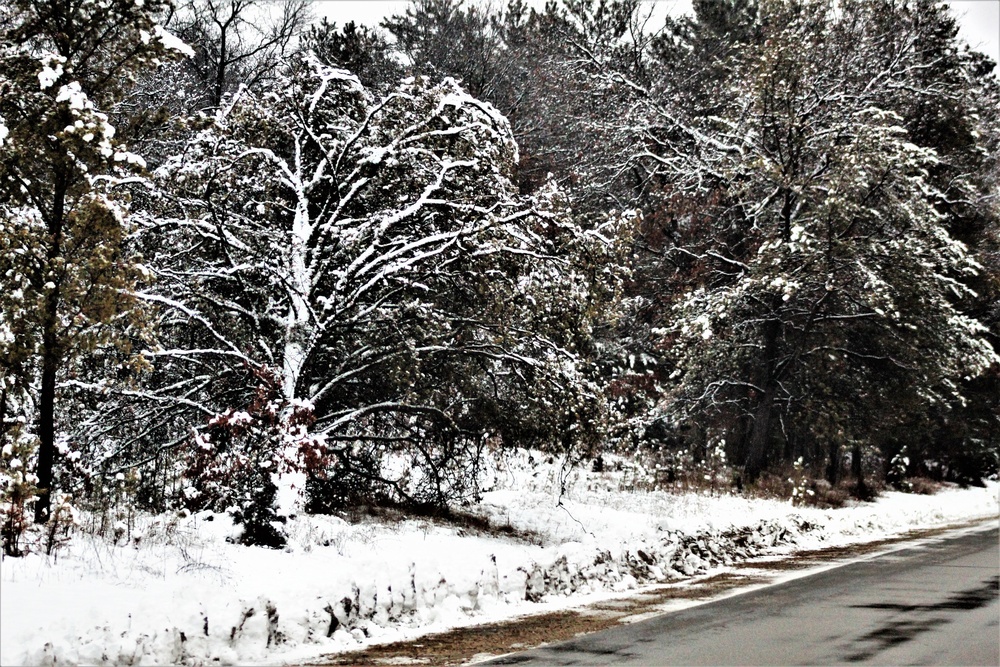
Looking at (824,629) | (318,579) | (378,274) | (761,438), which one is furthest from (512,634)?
(761,438)

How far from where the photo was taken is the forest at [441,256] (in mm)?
9492

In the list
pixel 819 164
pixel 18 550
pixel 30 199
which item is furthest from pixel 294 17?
pixel 18 550

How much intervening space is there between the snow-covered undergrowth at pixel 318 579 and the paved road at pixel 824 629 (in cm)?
152

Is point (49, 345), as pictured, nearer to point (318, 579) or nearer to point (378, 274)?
point (318, 579)

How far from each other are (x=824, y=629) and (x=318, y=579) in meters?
4.56

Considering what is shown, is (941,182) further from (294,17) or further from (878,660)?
(878,660)

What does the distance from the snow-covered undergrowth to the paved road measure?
1521 millimetres

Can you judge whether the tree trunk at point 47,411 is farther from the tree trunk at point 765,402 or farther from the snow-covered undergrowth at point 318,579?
the tree trunk at point 765,402

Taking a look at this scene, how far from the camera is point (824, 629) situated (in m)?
8.57

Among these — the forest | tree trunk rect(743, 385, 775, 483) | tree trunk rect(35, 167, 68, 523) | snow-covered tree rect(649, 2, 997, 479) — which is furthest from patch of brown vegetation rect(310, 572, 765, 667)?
tree trunk rect(743, 385, 775, 483)

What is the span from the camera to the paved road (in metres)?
7.40

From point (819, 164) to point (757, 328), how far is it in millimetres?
4679

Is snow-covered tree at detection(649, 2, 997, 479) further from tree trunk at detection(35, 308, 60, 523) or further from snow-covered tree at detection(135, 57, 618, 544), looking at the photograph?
tree trunk at detection(35, 308, 60, 523)

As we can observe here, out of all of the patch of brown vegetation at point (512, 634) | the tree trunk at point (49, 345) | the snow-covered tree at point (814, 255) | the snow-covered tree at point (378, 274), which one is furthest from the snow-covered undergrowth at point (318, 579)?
A: the snow-covered tree at point (814, 255)
